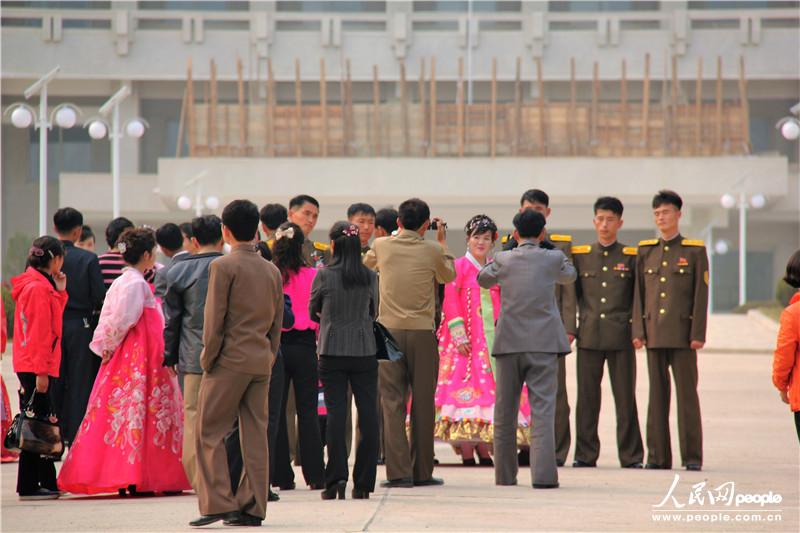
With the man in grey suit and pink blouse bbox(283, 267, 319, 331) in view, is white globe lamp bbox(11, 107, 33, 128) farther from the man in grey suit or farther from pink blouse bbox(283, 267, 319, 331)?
the man in grey suit

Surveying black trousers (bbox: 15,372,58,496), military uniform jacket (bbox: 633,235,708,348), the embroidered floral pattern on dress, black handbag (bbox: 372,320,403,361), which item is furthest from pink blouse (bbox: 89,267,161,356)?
military uniform jacket (bbox: 633,235,708,348)

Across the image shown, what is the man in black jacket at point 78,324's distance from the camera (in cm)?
949

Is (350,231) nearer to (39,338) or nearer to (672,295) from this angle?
(39,338)

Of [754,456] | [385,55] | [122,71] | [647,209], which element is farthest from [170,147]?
[754,456]

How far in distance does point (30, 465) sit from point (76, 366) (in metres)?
1.78

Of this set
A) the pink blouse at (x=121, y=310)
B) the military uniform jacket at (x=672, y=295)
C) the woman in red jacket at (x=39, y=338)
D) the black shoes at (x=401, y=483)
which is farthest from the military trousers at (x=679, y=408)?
the woman in red jacket at (x=39, y=338)

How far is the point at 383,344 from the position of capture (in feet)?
25.6

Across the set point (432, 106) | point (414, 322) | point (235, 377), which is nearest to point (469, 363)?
point (414, 322)

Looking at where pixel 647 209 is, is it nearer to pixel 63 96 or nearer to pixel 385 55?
pixel 385 55

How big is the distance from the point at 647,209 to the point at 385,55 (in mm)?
10332

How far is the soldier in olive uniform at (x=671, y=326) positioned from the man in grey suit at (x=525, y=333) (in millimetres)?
1499

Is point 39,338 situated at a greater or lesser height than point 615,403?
greater

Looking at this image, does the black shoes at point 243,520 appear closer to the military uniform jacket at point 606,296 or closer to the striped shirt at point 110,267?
the striped shirt at point 110,267

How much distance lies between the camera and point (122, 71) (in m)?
43.0
